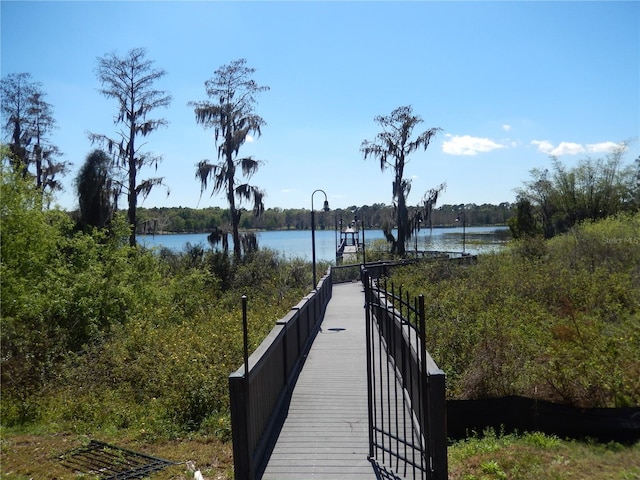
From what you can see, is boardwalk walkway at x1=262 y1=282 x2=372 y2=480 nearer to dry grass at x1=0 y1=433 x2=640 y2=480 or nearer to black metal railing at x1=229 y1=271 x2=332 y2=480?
black metal railing at x1=229 y1=271 x2=332 y2=480

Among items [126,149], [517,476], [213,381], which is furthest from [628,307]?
[126,149]

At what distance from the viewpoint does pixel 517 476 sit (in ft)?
18.9

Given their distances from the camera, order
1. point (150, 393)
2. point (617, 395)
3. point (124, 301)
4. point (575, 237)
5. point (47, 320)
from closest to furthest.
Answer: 1. point (617, 395)
2. point (150, 393)
3. point (47, 320)
4. point (124, 301)
5. point (575, 237)

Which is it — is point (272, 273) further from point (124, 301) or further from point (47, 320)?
point (47, 320)

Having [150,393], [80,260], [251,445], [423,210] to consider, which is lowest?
[150,393]

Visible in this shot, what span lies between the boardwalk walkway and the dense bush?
1.75m

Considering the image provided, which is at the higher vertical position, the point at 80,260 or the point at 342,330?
the point at 80,260

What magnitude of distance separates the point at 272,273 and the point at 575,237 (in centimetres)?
1510

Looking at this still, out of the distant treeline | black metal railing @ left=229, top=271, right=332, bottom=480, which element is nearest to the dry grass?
black metal railing @ left=229, top=271, right=332, bottom=480

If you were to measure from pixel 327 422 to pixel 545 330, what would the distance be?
255 inches

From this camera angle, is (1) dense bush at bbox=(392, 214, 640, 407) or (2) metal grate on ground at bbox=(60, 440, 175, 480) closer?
(2) metal grate on ground at bbox=(60, 440, 175, 480)

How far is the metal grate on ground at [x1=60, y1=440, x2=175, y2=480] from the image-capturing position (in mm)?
6020

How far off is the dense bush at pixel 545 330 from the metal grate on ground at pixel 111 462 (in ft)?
15.7

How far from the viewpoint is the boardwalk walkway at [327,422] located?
5.70 m
